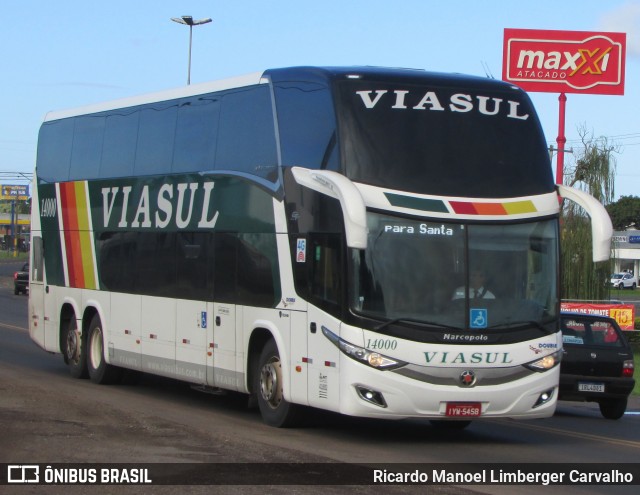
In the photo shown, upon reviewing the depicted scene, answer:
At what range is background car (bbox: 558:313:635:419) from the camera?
1853 cm

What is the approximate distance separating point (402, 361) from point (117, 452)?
10.3ft

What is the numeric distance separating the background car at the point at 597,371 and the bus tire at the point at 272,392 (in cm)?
597

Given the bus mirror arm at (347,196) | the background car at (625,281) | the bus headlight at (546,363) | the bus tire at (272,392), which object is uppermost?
the bus mirror arm at (347,196)

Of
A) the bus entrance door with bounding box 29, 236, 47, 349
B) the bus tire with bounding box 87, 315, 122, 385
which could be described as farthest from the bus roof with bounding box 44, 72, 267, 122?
the bus tire with bounding box 87, 315, 122, 385

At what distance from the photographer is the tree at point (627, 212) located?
137625mm

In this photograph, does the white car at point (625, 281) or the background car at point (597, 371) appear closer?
the background car at point (597, 371)

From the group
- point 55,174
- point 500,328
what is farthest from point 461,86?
point 55,174

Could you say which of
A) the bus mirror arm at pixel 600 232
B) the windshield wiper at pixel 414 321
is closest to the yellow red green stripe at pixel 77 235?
the windshield wiper at pixel 414 321

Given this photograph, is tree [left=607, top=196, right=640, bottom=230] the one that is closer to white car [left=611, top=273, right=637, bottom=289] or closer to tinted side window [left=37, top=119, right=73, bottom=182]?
white car [left=611, top=273, right=637, bottom=289]

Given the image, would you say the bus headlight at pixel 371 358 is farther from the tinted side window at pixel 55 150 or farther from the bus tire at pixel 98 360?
the tinted side window at pixel 55 150

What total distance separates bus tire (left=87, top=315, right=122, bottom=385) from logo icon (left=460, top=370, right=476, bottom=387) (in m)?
8.40

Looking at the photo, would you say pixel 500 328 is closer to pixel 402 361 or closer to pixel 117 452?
pixel 402 361

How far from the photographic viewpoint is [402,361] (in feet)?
40.6

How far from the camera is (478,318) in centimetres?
1269
